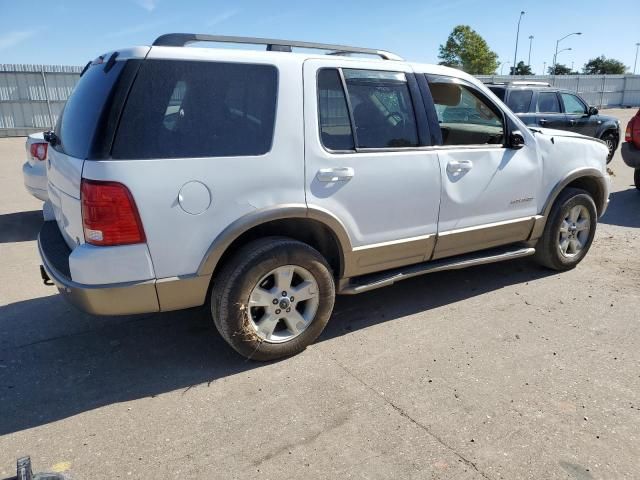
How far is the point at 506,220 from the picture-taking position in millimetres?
4316

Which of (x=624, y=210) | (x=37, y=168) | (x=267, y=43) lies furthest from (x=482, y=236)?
(x=37, y=168)

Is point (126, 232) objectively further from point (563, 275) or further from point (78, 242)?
point (563, 275)

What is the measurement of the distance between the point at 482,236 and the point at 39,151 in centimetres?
537

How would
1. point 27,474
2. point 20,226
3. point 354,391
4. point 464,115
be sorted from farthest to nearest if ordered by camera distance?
point 20,226 → point 464,115 → point 354,391 → point 27,474

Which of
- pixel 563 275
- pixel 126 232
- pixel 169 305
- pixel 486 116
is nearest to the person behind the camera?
pixel 126 232

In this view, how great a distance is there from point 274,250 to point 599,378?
7.14 ft

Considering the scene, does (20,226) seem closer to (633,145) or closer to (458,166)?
(458,166)

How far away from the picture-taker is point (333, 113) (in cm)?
333

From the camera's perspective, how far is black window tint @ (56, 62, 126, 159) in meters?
2.75

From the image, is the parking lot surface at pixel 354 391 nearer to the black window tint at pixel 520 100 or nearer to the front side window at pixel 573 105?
the black window tint at pixel 520 100

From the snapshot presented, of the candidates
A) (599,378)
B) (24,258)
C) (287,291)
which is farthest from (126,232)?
(24,258)

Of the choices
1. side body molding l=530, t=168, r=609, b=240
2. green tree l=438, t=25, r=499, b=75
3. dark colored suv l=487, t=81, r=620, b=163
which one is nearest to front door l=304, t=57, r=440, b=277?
side body molding l=530, t=168, r=609, b=240

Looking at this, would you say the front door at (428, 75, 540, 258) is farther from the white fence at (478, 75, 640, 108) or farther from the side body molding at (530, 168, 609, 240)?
the white fence at (478, 75, 640, 108)

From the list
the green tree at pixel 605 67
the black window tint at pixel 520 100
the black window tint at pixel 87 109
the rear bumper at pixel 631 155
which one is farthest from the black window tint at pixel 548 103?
the green tree at pixel 605 67
